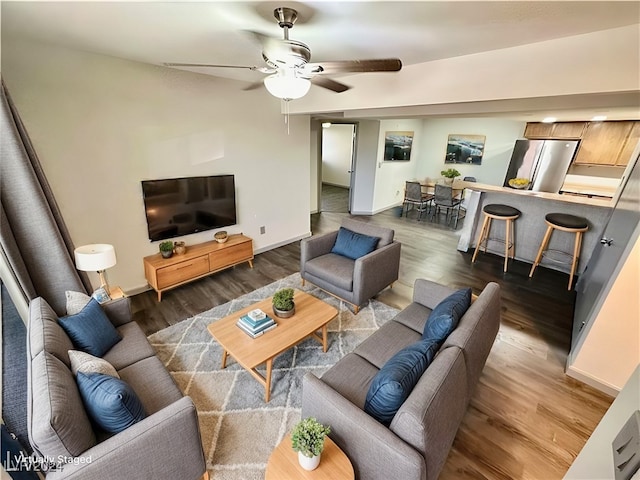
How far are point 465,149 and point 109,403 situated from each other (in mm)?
8331

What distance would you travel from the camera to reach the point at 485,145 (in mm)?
7039

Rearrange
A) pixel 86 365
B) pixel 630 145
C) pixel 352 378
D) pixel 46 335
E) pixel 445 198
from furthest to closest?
pixel 445 198 < pixel 630 145 < pixel 352 378 < pixel 46 335 < pixel 86 365

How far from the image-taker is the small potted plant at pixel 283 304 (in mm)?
2393

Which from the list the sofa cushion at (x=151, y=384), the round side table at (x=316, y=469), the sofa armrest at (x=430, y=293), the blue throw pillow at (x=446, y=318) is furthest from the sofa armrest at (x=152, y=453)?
Answer: the sofa armrest at (x=430, y=293)

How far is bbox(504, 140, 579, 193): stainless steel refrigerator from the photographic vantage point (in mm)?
5801

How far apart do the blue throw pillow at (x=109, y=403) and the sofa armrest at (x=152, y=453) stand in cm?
7

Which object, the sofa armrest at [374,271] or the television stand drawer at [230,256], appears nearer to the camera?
the sofa armrest at [374,271]

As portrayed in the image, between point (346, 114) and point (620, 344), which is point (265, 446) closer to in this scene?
point (620, 344)

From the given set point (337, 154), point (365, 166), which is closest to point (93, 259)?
point (365, 166)

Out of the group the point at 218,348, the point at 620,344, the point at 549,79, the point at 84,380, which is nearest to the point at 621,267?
the point at 620,344

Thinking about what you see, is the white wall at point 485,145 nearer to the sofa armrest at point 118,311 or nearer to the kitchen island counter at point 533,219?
the kitchen island counter at point 533,219

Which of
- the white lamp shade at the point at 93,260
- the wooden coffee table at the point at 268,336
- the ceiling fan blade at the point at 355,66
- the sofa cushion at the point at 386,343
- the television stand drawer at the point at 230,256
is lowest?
the television stand drawer at the point at 230,256

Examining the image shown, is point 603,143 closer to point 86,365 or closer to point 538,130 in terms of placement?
point 538,130

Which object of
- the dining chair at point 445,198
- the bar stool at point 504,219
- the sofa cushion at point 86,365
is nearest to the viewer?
the sofa cushion at point 86,365
